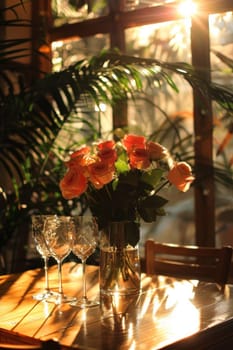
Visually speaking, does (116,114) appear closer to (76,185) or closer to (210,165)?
(210,165)

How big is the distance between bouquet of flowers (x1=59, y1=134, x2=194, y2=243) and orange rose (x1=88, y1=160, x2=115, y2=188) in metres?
0.04

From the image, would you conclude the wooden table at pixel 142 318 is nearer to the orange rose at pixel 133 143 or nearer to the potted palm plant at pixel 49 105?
the orange rose at pixel 133 143

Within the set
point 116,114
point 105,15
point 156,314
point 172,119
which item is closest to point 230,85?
point 172,119

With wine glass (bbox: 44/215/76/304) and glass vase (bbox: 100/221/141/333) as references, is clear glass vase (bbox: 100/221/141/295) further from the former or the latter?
wine glass (bbox: 44/215/76/304)

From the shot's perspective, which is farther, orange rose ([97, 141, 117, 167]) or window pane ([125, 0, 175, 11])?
window pane ([125, 0, 175, 11])

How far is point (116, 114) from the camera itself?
4121 mm

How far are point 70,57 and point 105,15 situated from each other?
40 cm

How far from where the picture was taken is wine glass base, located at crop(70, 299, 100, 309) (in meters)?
2.35

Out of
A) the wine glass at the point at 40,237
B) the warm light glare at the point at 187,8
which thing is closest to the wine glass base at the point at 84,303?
the wine glass at the point at 40,237

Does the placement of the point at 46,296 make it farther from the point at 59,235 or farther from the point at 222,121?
the point at 222,121

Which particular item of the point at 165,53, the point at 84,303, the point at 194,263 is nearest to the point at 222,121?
the point at 165,53

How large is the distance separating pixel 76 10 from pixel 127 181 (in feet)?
7.76

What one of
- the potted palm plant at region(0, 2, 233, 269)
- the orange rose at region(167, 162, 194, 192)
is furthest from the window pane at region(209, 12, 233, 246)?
the orange rose at region(167, 162, 194, 192)

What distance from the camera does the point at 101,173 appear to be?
7.47ft
